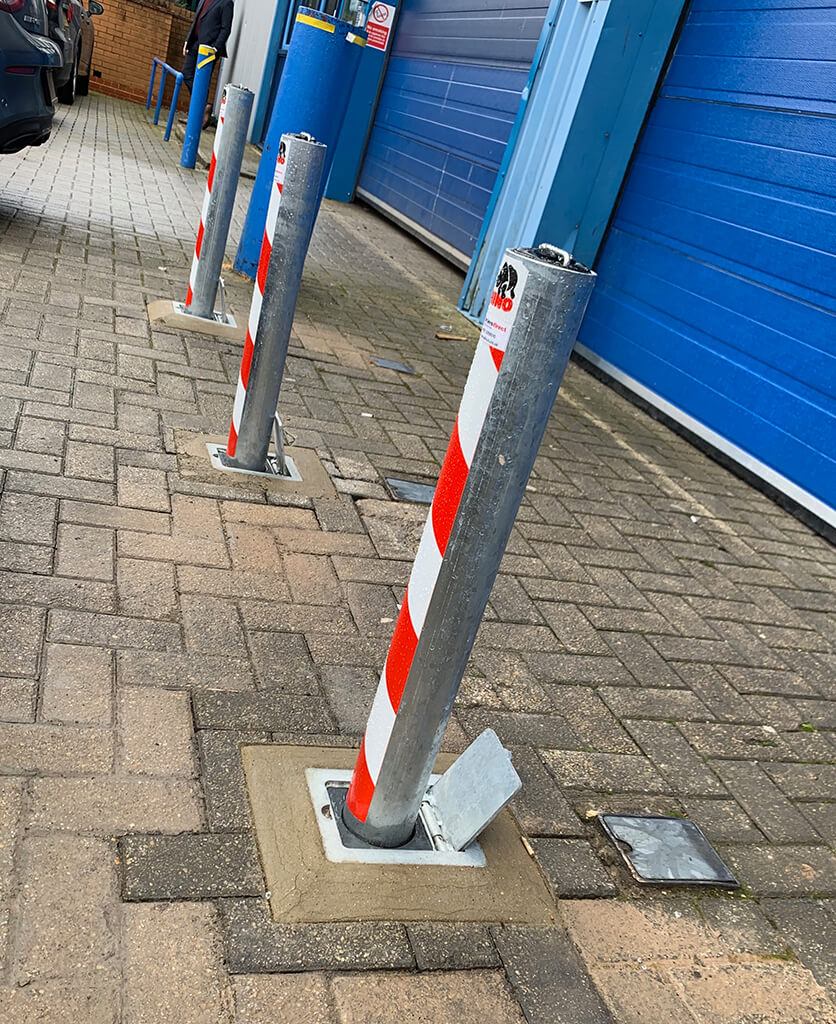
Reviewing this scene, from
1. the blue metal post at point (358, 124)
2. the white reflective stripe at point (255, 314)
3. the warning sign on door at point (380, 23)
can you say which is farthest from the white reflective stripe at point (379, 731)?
the blue metal post at point (358, 124)

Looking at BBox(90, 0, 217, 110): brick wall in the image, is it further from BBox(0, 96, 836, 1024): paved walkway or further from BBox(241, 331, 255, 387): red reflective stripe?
BBox(241, 331, 255, 387): red reflective stripe

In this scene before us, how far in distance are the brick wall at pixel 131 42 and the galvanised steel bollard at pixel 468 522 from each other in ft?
74.2

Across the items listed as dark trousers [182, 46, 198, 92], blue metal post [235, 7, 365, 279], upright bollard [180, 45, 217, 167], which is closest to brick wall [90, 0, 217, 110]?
dark trousers [182, 46, 198, 92]

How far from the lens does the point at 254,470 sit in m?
4.14

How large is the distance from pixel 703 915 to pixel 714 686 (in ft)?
4.05

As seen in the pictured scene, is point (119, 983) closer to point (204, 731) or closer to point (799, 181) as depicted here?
point (204, 731)

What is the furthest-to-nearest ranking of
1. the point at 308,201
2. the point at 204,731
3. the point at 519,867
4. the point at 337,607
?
1. the point at 308,201
2. the point at 337,607
3. the point at 204,731
4. the point at 519,867

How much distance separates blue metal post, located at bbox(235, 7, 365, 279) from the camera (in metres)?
6.62

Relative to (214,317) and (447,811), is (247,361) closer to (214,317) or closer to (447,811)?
(447,811)

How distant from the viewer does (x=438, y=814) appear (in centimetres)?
243

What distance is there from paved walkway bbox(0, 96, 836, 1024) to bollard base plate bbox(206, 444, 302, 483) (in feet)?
0.48

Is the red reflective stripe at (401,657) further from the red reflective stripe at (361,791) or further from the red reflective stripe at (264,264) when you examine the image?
the red reflective stripe at (264,264)

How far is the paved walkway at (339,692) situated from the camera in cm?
196

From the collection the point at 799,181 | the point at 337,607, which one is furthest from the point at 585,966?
the point at 799,181
